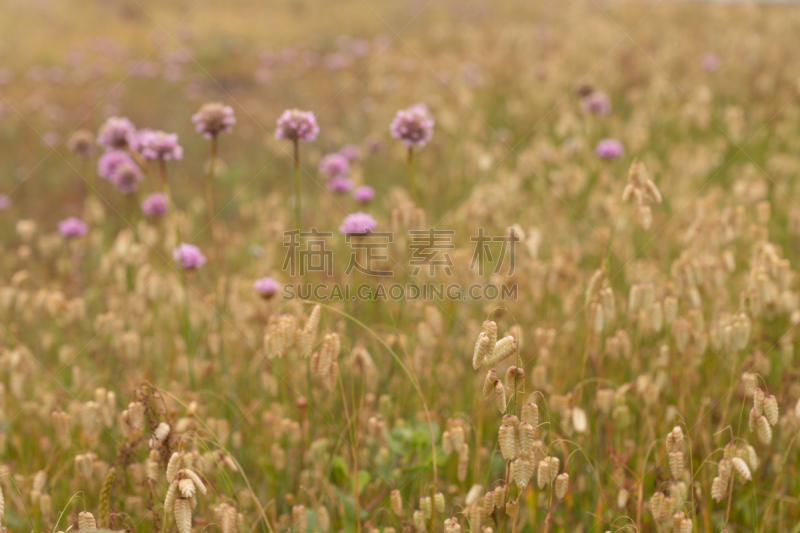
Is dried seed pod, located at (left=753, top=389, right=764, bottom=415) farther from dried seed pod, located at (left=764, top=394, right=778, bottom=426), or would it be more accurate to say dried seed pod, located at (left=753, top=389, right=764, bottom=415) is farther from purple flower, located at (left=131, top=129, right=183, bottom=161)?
purple flower, located at (left=131, top=129, right=183, bottom=161)

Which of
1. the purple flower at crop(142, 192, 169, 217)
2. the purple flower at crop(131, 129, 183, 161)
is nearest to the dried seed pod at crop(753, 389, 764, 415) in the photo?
the purple flower at crop(131, 129, 183, 161)

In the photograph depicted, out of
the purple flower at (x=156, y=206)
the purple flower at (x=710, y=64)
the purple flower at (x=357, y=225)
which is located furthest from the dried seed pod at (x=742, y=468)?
the purple flower at (x=710, y=64)

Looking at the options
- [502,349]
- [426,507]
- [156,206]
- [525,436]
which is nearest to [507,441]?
[525,436]

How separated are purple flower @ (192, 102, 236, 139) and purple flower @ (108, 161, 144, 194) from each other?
0.93 meters

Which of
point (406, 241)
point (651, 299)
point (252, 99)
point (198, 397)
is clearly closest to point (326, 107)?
point (252, 99)

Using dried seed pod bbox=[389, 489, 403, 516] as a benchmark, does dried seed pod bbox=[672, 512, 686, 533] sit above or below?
above

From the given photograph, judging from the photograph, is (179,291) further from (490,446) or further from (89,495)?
(490,446)

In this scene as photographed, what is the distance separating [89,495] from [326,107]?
22.0 ft

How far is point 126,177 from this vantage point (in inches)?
130

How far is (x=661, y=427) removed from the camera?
249 centimetres

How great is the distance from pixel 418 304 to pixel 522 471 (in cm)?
156

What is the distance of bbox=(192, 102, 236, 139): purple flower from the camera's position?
2.54m

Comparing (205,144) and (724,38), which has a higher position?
(724,38)

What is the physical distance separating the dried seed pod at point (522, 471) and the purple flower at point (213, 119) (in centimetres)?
184
